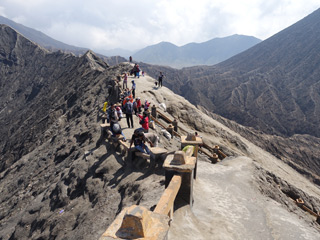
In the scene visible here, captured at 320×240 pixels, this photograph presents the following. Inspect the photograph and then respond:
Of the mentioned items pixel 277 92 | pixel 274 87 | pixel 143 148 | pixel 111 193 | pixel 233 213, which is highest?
pixel 274 87

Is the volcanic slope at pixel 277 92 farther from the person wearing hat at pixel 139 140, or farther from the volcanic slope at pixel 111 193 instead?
the person wearing hat at pixel 139 140

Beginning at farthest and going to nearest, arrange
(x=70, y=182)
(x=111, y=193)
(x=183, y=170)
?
(x=70, y=182)
(x=111, y=193)
(x=183, y=170)

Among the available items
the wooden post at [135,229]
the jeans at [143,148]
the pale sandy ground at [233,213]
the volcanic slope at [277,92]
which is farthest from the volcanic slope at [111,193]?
the volcanic slope at [277,92]

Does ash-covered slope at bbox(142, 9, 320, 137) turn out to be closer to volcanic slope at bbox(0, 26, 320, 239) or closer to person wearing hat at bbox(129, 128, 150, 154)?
volcanic slope at bbox(0, 26, 320, 239)

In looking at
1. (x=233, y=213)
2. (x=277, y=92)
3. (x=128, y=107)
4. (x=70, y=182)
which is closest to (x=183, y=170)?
(x=233, y=213)

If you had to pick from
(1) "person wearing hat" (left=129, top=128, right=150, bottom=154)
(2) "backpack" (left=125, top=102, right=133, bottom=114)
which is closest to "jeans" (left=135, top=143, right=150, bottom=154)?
(1) "person wearing hat" (left=129, top=128, right=150, bottom=154)

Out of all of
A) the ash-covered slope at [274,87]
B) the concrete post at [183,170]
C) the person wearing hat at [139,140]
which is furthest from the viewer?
the ash-covered slope at [274,87]

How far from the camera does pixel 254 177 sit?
30.2 feet

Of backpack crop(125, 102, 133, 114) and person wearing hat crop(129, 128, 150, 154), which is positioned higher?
backpack crop(125, 102, 133, 114)

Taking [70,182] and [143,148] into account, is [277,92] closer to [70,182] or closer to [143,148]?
[143,148]

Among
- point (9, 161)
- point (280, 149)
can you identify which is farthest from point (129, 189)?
point (280, 149)

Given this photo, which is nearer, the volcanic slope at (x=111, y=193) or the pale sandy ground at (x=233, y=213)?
the pale sandy ground at (x=233, y=213)

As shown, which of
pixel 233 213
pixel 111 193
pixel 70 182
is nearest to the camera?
pixel 233 213

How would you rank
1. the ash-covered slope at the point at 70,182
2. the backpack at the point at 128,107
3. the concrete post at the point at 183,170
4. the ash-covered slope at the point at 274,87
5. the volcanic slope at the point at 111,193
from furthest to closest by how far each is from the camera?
the ash-covered slope at the point at 274,87, the backpack at the point at 128,107, the ash-covered slope at the point at 70,182, the volcanic slope at the point at 111,193, the concrete post at the point at 183,170
